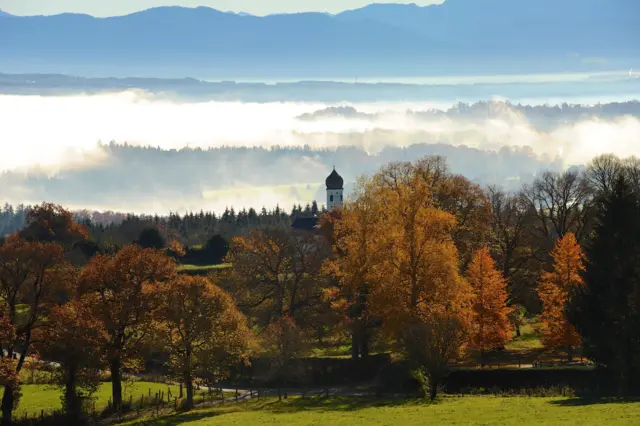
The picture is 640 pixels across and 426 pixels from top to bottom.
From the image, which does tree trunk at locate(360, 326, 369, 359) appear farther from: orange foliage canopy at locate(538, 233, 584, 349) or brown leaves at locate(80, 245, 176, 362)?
brown leaves at locate(80, 245, 176, 362)

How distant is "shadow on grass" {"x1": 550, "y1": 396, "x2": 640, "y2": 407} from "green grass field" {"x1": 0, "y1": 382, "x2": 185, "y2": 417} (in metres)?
28.5

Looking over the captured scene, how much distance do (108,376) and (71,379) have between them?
13.5 m

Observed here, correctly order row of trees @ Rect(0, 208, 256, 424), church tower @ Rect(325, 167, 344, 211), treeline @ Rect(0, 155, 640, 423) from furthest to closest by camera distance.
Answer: church tower @ Rect(325, 167, 344, 211), row of trees @ Rect(0, 208, 256, 424), treeline @ Rect(0, 155, 640, 423)

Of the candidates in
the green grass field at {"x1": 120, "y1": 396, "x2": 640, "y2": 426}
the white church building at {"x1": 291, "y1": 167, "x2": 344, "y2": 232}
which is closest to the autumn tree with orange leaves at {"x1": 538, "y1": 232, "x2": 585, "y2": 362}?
the green grass field at {"x1": 120, "y1": 396, "x2": 640, "y2": 426}

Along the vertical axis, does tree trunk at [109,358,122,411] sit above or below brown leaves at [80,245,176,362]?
below

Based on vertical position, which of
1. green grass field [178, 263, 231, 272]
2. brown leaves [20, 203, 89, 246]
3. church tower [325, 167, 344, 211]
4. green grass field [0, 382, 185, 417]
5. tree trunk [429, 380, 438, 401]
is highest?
church tower [325, 167, 344, 211]

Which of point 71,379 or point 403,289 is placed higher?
point 403,289

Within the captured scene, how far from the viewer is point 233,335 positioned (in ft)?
195

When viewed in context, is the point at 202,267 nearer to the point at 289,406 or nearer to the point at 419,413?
the point at 289,406

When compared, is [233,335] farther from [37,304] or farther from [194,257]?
[194,257]

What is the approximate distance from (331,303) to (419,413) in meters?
21.5

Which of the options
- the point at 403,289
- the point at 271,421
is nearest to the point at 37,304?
the point at 271,421

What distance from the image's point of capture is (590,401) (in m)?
48.2

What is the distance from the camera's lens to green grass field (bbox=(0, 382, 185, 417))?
58188 millimetres
